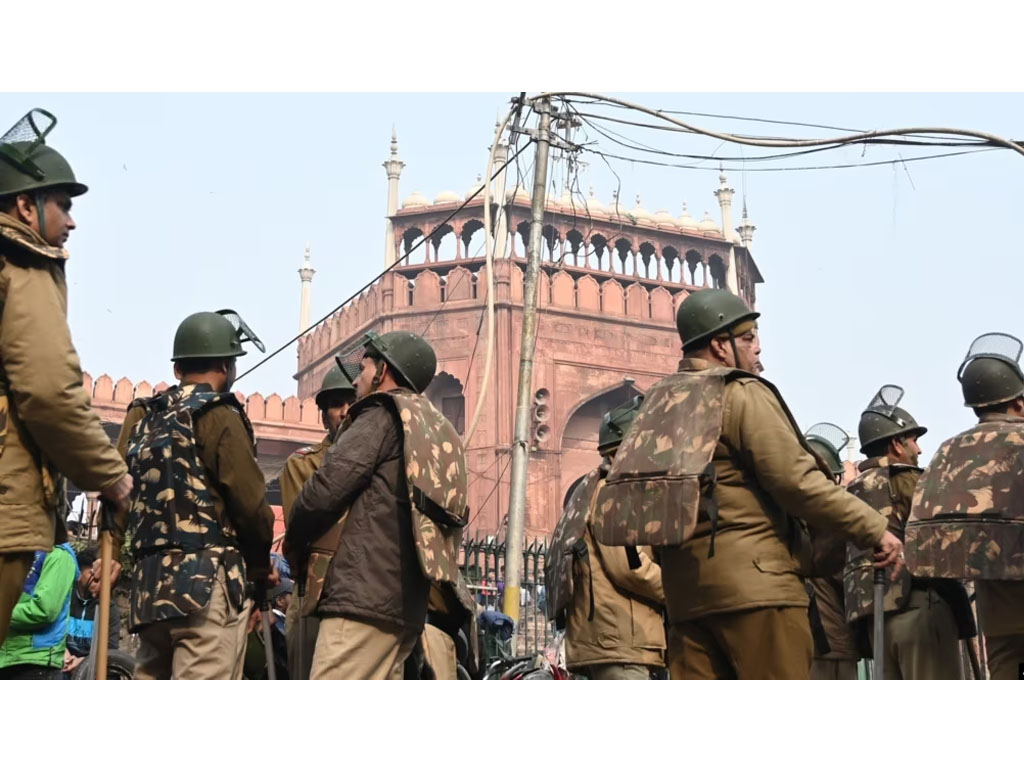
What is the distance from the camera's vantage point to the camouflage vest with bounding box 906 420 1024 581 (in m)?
4.67

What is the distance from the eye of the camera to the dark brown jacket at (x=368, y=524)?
425cm

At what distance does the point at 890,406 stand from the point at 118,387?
76.9ft

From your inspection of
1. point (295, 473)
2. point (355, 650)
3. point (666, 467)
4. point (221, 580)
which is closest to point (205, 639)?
point (221, 580)

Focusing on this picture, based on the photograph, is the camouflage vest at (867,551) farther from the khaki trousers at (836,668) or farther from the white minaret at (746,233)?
the white minaret at (746,233)

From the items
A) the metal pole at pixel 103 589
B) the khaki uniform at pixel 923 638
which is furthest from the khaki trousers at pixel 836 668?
the metal pole at pixel 103 589

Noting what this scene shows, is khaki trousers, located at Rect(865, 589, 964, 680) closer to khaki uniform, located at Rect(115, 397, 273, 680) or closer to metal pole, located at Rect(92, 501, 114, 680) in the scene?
khaki uniform, located at Rect(115, 397, 273, 680)

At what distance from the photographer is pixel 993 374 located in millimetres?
5180

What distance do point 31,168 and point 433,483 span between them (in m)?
1.57

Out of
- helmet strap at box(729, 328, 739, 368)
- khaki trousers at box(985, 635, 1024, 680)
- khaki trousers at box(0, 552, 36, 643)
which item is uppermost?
helmet strap at box(729, 328, 739, 368)

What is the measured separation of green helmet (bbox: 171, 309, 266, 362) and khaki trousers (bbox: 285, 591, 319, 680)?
943 mm

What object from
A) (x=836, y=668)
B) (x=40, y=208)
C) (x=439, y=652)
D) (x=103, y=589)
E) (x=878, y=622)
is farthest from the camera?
(x=836, y=668)

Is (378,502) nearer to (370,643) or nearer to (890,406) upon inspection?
(370,643)

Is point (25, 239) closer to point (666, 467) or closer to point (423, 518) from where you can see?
point (423, 518)

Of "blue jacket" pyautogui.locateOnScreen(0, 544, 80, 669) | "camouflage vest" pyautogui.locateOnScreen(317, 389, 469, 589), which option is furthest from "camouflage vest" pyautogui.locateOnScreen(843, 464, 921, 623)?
"blue jacket" pyautogui.locateOnScreen(0, 544, 80, 669)
